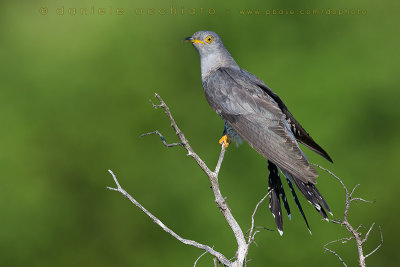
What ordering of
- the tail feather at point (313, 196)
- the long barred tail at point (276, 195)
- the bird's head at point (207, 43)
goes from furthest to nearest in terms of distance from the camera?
the bird's head at point (207, 43) < the long barred tail at point (276, 195) < the tail feather at point (313, 196)

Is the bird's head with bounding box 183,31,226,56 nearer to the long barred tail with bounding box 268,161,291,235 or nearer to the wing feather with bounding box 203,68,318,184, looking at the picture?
the wing feather with bounding box 203,68,318,184

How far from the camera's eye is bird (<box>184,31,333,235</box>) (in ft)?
12.0

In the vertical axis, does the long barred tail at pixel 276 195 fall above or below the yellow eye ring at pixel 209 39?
below

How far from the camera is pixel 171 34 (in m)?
7.66

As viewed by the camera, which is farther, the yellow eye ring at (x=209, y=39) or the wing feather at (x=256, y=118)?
the yellow eye ring at (x=209, y=39)

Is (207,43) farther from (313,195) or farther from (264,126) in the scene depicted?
(313,195)

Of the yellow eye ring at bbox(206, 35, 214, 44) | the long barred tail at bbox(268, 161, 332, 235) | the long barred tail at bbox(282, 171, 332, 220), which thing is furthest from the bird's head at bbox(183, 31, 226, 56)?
the long barred tail at bbox(282, 171, 332, 220)

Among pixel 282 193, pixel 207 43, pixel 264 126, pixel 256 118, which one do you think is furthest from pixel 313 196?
pixel 207 43

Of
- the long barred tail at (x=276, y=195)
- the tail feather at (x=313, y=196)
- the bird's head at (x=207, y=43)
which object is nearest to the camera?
the tail feather at (x=313, y=196)

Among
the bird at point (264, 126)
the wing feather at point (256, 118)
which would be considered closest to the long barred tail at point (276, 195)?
the bird at point (264, 126)

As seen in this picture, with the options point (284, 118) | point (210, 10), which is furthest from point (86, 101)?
point (284, 118)

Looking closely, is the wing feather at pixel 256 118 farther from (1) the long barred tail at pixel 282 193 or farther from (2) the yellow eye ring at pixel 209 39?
(2) the yellow eye ring at pixel 209 39

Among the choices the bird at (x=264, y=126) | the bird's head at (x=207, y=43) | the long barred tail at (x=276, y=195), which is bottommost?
the long barred tail at (x=276, y=195)

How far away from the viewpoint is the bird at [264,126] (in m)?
3.67
